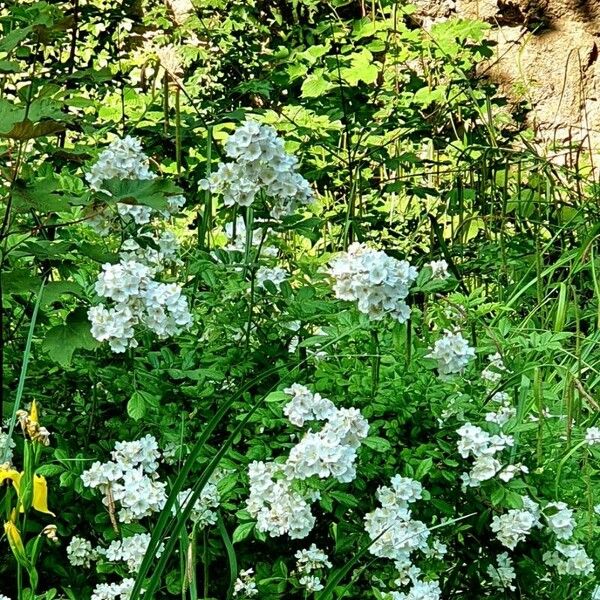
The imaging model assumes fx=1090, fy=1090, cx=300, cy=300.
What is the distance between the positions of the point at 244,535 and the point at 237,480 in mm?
123

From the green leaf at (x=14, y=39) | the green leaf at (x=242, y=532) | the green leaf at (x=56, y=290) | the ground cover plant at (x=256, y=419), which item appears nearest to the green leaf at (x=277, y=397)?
the ground cover plant at (x=256, y=419)

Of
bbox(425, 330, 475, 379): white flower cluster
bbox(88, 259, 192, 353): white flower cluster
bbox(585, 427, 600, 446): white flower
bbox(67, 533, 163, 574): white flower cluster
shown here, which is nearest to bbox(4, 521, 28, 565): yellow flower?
bbox(67, 533, 163, 574): white flower cluster

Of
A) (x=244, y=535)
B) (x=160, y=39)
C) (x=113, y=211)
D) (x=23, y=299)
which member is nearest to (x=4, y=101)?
(x=113, y=211)

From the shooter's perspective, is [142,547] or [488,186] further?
[488,186]

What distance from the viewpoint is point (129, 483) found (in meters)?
1.87

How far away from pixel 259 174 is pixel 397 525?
0.69m

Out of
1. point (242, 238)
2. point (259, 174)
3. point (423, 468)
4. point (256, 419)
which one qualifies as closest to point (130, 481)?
point (256, 419)

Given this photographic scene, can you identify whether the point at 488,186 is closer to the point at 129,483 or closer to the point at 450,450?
the point at 450,450

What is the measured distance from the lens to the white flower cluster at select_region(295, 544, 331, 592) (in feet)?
6.11

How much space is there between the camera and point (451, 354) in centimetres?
205

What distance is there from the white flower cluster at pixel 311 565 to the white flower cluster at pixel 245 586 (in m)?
0.08

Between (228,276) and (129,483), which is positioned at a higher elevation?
(228,276)

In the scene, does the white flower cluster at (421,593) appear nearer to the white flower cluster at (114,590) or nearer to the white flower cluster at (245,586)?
the white flower cluster at (245,586)

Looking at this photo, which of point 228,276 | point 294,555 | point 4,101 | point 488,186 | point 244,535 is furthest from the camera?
point 488,186
